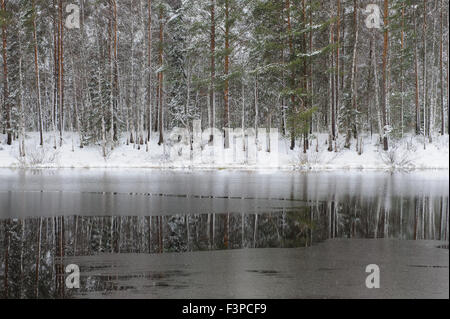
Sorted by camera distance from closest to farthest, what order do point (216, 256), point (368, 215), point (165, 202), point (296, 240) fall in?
point (216, 256)
point (296, 240)
point (368, 215)
point (165, 202)

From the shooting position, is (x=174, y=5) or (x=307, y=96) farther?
(x=174, y=5)

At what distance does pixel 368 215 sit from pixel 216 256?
5845mm

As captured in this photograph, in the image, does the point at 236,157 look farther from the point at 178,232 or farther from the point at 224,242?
the point at 224,242

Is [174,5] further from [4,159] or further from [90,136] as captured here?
[4,159]

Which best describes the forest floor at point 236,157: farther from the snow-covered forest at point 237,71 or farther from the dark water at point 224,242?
the dark water at point 224,242

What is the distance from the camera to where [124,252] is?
8773 millimetres

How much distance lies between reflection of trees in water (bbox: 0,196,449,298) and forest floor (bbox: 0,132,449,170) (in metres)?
17.7

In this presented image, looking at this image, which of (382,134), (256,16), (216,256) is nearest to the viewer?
(216,256)

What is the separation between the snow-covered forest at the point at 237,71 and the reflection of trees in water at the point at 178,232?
18.8 metres

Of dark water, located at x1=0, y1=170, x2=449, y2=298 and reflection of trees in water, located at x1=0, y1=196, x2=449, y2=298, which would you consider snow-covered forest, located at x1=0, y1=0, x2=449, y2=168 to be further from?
reflection of trees in water, located at x1=0, y1=196, x2=449, y2=298

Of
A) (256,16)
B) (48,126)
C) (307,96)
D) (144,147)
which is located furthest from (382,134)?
(48,126)

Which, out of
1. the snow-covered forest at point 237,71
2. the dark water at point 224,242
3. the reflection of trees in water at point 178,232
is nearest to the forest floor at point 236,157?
the snow-covered forest at point 237,71

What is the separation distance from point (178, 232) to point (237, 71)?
25.6 m

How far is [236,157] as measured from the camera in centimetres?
3497
